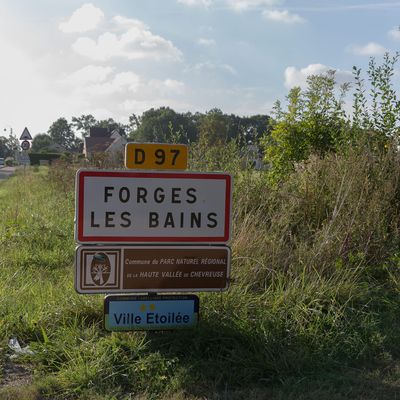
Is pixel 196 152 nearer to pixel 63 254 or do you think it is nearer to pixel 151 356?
pixel 63 254

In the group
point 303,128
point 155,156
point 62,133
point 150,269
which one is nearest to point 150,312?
point 150,269

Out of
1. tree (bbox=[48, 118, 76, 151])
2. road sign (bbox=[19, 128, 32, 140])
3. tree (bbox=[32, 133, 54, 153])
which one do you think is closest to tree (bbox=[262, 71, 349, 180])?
road sign (bbox=[19, 128, 32, 140])

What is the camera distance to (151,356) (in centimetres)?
371

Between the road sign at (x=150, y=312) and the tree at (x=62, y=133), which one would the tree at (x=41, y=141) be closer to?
the tree at (x=62, y=133)

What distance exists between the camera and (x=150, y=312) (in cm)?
392

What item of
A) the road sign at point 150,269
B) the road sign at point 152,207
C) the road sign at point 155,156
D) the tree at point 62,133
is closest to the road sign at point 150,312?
the road sign at point 150,269

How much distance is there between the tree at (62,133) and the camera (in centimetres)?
11631

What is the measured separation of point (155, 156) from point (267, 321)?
1.56 m

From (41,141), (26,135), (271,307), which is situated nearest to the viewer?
(271,307)

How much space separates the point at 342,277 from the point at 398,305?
55 centimetres

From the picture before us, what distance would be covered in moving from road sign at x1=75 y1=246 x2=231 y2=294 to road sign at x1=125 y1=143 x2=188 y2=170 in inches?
24.6

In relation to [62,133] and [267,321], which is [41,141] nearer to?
[62,133]

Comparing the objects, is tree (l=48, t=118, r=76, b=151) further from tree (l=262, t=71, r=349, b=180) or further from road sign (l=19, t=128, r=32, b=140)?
tree (l=262, t=71, r=349, b=180)

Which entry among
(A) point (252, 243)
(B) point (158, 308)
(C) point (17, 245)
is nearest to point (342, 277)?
(A) point (252, 243)
